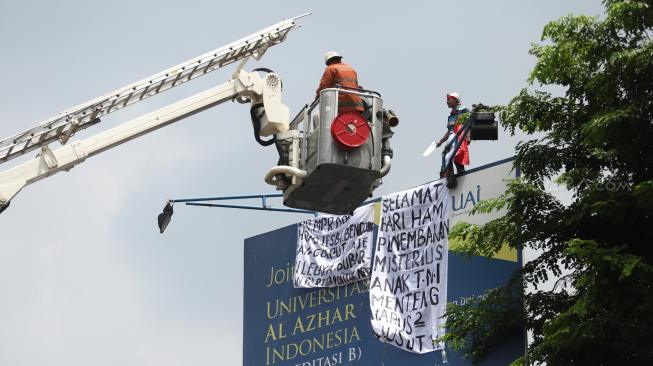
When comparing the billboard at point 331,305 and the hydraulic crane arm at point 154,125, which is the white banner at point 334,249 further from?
the hydraulic crane arm at point 154,125

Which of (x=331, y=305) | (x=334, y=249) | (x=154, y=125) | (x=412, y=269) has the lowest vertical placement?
(x=154, y=125)

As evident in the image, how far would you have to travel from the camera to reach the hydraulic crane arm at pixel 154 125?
25.5 meters

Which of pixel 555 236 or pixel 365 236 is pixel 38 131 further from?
pixel 365 236

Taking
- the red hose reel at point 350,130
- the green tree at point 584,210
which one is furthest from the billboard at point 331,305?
the red hose reel at point 350,130

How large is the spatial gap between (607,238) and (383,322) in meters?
7.32

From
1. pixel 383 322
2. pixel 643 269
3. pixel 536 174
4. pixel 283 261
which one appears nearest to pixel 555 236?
pixel 536 174

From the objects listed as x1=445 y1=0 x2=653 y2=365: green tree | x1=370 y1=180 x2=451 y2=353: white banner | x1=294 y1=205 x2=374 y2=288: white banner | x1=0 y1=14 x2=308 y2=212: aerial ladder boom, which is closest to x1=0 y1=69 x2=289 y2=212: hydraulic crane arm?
x1=0 y1=14 x2=308 y2=212: aerial ladder boom

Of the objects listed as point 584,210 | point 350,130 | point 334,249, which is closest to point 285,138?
point 350,130

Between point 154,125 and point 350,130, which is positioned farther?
point 154,125

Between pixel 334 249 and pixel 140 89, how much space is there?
9843 mm

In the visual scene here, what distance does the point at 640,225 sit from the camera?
26000mm

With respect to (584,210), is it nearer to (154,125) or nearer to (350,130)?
(350,130)

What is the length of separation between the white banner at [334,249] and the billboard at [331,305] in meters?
0.24

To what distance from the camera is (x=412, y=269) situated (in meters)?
32.6
